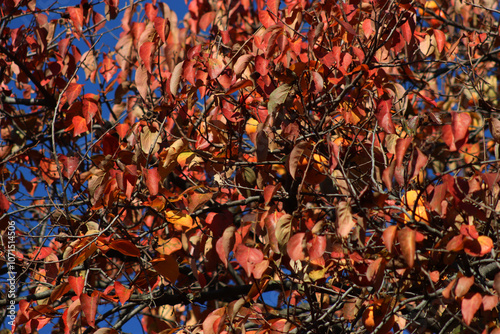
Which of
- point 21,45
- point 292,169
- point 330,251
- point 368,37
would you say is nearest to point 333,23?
point 368,37

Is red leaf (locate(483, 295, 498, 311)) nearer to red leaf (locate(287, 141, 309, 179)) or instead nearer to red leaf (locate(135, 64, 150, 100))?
red leaf (locate(287, 141, 309, 179))

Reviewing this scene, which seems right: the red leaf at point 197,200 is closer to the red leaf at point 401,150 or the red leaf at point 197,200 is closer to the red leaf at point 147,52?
the red leaf at point 147,52

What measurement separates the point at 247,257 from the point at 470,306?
759 mm

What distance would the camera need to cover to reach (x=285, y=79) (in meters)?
1.95

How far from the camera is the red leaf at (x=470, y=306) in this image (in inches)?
60.2

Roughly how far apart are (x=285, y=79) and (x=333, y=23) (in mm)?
596

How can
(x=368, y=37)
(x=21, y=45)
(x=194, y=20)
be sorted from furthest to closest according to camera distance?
(x=194, y=20) → (x=21, y=45) → (x=368, y=37)

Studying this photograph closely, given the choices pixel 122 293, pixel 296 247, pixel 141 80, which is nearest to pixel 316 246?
pixel 296 247

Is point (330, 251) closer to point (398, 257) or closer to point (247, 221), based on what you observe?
point (398, 257)

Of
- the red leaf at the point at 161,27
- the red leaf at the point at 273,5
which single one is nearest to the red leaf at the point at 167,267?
the red leaf at the point at 161,27

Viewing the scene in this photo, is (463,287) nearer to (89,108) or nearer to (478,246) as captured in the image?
(478,246)

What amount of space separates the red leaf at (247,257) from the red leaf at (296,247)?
0.15m

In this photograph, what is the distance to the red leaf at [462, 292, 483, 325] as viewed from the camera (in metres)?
1.53

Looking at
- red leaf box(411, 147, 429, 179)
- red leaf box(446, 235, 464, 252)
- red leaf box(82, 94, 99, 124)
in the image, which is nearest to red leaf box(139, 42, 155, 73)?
red leaf box(82, 94, 99, 124)
